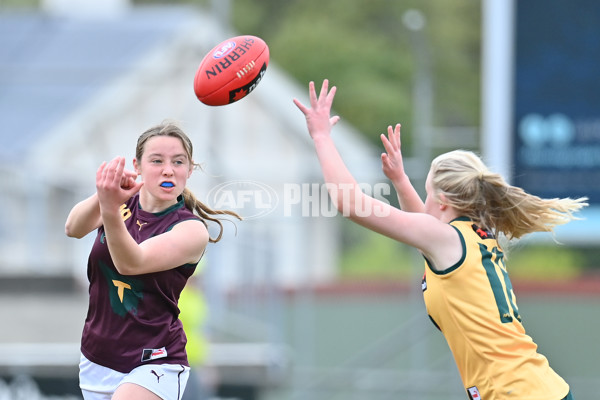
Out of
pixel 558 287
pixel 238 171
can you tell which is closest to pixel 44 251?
pixel 238 171

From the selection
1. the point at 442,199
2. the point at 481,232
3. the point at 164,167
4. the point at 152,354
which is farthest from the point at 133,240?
the point at 481,232

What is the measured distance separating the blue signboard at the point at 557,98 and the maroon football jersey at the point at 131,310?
6.71 meters

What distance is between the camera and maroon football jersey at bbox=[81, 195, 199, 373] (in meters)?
3.85

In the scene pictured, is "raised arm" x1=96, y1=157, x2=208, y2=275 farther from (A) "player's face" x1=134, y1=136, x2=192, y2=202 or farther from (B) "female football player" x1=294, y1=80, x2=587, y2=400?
(B) "female football player" x1=294, y1=80, x2=587, y2=400

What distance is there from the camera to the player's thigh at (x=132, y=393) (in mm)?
3758

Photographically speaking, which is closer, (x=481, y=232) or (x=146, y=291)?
(x=146, y=291)

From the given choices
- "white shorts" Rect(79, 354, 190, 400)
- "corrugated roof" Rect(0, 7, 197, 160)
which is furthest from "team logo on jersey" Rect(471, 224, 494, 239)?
"corrugated roof" Rect(0, 7, 197, 160)

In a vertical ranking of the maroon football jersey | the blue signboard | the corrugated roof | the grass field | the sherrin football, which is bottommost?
the grass field

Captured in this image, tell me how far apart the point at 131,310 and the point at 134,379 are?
268mm

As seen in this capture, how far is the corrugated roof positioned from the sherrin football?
1382 cm

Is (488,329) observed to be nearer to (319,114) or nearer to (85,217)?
(319,114)

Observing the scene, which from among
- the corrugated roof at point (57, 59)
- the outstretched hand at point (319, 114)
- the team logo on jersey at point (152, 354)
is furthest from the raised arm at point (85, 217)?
the corrugated roof at point (57, 59)

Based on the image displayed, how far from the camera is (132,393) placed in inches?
148

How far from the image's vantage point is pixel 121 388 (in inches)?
149
